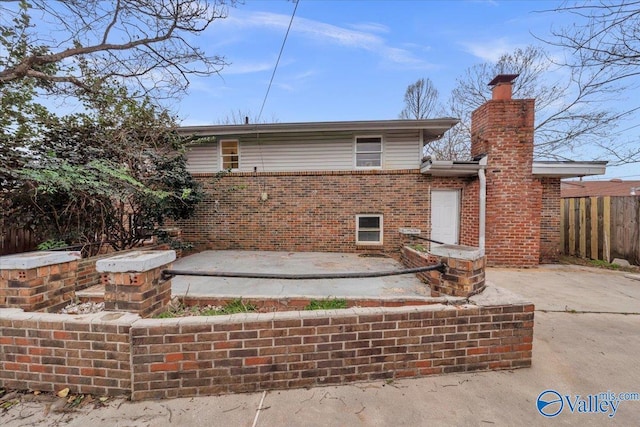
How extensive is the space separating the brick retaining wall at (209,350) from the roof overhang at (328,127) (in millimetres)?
6058

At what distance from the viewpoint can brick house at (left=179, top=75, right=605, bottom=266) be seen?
6719 mm

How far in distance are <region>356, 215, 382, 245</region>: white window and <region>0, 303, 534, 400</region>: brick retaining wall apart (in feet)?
17.8

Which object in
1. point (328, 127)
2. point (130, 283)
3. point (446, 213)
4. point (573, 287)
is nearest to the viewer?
point (130, 283)

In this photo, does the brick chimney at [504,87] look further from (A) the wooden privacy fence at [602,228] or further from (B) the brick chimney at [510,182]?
(A) the wooden privacy fence at [602,228]

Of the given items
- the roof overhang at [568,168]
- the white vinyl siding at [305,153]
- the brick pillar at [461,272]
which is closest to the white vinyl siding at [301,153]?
the white vinyl siding at [305,153]

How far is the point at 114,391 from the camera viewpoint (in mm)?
2033

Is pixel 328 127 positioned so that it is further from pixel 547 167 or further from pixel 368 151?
pixel 547 167

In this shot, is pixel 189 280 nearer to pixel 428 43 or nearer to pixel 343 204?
pixel 343 204

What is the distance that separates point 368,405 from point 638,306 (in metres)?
4.98

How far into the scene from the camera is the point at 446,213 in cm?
761

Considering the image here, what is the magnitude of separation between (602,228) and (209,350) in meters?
9.93

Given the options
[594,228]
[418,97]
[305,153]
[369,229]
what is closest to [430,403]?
[369,229]

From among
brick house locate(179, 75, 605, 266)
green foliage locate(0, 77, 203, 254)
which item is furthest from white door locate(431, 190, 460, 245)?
green foliage locate(0, 77, 203, 254)

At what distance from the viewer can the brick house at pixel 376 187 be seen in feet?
22.0
